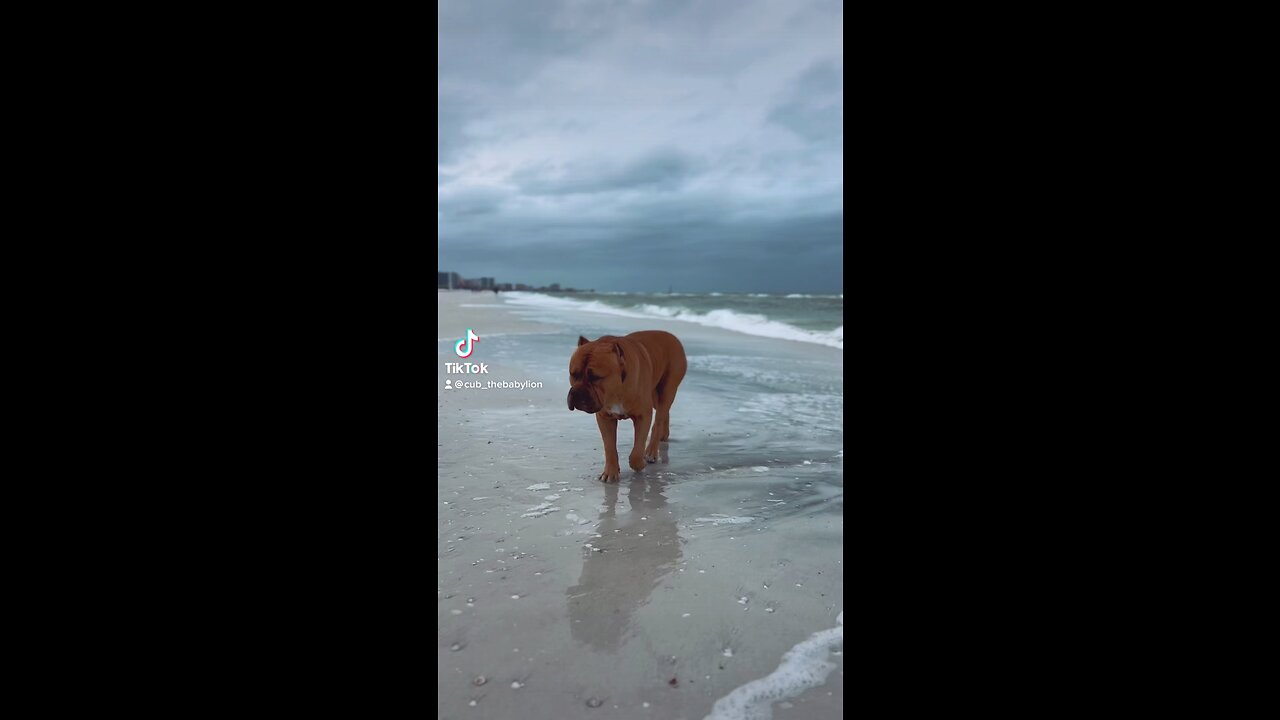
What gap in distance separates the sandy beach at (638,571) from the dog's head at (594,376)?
1.66 ft

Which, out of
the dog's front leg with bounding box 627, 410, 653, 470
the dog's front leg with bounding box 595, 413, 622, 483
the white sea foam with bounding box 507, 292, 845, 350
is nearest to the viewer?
the dog's front leg with bounding box 595, 413, 622, 483

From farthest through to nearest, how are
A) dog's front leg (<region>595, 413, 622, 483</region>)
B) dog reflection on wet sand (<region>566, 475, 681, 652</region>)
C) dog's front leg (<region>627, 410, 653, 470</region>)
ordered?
dog's front leg (<region>627, 410, 653, 470</region>), dog's front leg (<region>595, 413, 622, 483</region>), dog reflection on wet sand (<region>566, 475, 681, 652</region>)

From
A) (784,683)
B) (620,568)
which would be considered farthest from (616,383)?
(784,683)

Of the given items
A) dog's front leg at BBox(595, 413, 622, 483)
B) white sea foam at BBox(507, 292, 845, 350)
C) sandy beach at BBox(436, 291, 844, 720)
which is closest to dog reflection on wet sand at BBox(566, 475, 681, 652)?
sandy beach at BBox(436, 291, 844, 720)

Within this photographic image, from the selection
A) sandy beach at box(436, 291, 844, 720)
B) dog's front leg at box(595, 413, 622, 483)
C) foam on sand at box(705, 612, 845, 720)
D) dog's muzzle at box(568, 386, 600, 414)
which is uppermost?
dog's muzzle at box(568, 386, 600, 414)

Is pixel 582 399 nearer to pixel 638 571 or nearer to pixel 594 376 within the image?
pixel 594 376

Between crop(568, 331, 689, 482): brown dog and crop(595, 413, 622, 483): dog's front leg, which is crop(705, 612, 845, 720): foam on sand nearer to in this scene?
crop(568, 331, 689, 482): brown dog

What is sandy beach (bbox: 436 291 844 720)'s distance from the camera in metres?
1.50

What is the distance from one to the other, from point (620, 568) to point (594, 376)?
1078mm

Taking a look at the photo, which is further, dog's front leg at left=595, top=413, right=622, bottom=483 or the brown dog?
dog's front leg at left=595, top=413, right=622, bottom=483

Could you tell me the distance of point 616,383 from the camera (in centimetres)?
309

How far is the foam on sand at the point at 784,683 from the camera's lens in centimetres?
143
